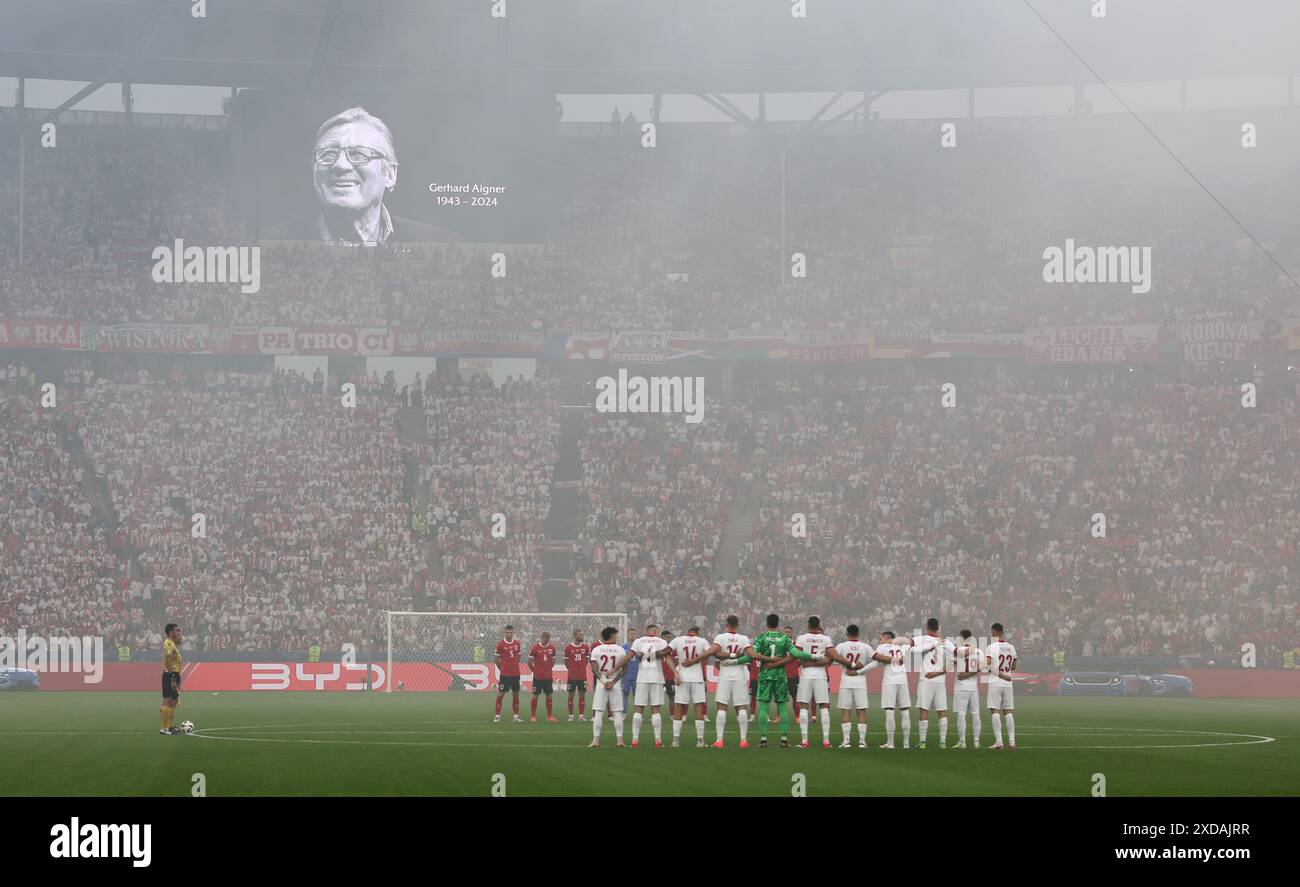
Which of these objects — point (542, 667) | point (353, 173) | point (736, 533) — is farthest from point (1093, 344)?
point (542, 667)

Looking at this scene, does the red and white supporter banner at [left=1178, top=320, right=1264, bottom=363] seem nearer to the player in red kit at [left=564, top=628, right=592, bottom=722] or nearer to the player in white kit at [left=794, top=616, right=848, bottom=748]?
the player in red kit at [left=564, top=628, right=592, bottom=722]

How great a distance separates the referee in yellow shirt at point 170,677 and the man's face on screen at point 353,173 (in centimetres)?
2971

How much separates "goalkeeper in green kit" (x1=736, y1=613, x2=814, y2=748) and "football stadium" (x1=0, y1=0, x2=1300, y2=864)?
1831 centimetres

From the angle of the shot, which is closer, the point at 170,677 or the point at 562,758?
the point at 562,758

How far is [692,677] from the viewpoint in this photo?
25422 mm

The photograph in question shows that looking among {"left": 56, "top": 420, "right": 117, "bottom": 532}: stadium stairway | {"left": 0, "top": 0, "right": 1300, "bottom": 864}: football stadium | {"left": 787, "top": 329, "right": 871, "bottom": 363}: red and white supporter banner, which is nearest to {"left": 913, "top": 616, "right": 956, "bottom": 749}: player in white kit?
{"left": 0, "top": 0, "right": 1300, "bottom": 864}: football stadium

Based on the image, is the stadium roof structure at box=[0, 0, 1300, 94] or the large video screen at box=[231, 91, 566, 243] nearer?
the large video screen at box=[231, 91, 566, 243]

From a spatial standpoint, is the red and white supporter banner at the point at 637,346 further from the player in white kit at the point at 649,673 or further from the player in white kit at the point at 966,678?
the player in white kit at the point at 966,678

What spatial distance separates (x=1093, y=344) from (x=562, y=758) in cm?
3672

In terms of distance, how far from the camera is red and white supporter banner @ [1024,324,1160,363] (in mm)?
53500

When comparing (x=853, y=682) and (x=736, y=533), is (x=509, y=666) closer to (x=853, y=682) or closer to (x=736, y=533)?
(x=853, y=682)

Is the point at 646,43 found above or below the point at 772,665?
above

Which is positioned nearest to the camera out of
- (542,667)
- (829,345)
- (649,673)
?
(649,673)
